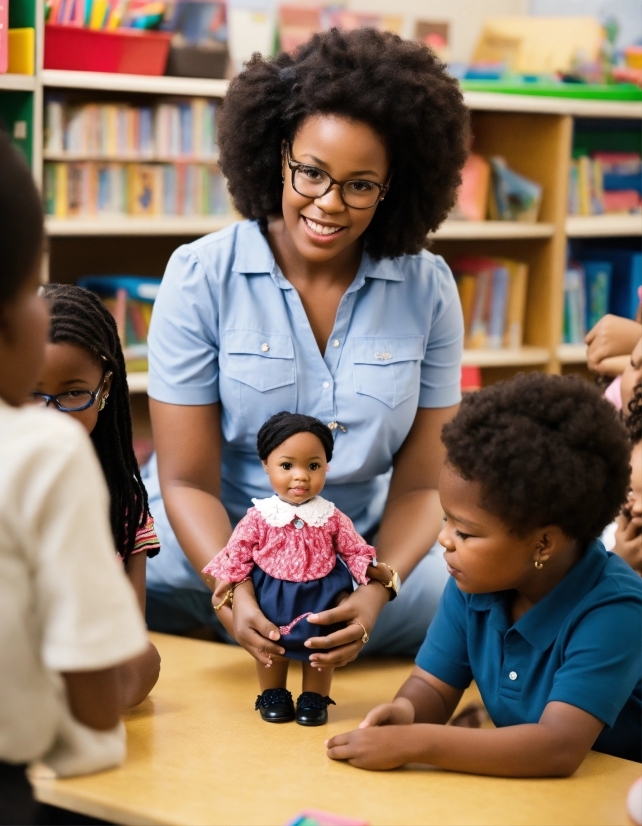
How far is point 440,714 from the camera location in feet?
5.32

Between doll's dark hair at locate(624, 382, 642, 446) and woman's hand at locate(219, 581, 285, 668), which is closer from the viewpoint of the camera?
woman's hand at locate(219, 581, 285, 668)

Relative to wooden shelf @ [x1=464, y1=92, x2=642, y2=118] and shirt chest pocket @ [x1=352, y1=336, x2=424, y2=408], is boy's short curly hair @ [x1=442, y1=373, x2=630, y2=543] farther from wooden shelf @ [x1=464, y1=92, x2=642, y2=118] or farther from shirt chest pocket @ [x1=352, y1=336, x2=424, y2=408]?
wooden shelf @ [x1=464, y1=92, x2=642, y2=118]

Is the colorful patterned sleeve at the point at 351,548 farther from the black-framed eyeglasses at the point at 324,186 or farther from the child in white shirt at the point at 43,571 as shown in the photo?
the child in white shirt at the point at 43,571

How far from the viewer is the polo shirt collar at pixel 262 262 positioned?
2002 millimetres

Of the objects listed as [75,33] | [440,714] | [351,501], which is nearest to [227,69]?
[75,33]

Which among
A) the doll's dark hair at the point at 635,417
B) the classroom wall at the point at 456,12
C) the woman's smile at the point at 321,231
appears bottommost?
the doll's dark hair at the point at 635,417

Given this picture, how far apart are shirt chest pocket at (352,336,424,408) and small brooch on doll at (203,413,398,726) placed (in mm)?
451

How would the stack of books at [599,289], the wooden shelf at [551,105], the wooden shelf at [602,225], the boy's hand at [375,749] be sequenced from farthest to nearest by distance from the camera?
the stack of books at [599,289], the wooden shelf at [602,225], the wooden shelf at [551,105], the boy's hand at [375,749]

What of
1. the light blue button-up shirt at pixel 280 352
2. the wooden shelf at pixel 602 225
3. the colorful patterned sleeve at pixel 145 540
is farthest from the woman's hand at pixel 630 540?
the wooden shelf at pixel 602 225

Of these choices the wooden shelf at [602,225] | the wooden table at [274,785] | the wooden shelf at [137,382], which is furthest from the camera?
the wooden shelf at [602,225]

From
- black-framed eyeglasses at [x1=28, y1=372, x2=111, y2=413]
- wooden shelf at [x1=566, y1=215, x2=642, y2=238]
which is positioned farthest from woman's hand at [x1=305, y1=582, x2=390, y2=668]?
wooden shelf at [x1=566, y1=215, x2=642, y2=238]

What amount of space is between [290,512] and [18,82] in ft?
5.66

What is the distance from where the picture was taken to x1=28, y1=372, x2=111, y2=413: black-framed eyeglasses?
153 cm

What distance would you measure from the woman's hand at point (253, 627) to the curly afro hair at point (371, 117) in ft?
2.51
